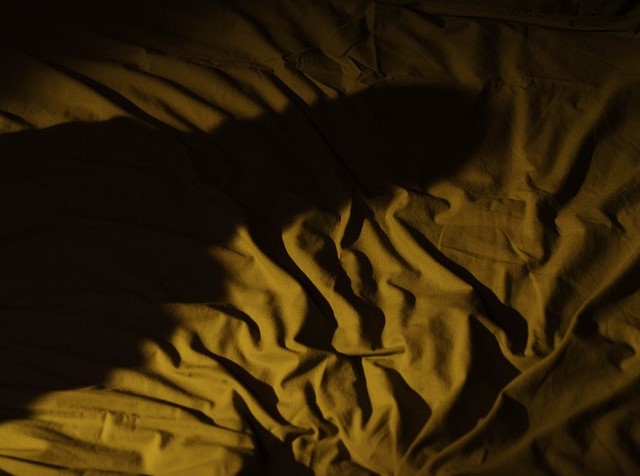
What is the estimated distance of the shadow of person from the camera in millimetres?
1079

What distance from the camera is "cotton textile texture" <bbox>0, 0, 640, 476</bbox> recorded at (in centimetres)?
99

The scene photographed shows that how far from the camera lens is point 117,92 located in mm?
1469

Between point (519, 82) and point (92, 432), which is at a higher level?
point (519, 82)

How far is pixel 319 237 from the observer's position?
123 cm

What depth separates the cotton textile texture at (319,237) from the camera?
992 mm

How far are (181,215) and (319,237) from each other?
255 millimetres

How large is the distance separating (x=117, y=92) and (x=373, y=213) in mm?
612

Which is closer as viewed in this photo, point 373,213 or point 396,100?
point 373,213

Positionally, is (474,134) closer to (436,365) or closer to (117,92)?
(436,365)

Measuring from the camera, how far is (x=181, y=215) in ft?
4.16

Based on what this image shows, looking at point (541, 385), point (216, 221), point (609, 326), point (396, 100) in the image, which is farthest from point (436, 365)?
point (396, 100)

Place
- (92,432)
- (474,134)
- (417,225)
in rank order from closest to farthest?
(92,432) → (417,225) → (474,134)

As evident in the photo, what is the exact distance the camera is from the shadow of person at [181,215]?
1079 millimetres

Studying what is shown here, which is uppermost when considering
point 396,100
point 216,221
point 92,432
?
point 396,100
